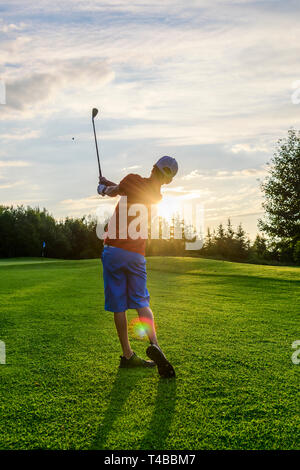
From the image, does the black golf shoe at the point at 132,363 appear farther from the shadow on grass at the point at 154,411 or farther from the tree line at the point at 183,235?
the tree line at the point at 183,235

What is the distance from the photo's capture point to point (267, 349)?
5910 millimetres

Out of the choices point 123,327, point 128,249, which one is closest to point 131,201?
point 128,249

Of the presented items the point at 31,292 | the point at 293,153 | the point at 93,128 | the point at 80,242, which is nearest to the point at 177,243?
the point at 80,242

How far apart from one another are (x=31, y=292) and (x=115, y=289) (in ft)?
29.2

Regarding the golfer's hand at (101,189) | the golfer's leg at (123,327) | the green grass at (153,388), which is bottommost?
the green grass at (153,388)

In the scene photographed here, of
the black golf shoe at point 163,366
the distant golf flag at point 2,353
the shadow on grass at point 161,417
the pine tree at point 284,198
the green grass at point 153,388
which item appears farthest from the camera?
the pine tree at point 284,198

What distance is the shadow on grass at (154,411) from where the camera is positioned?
10.6 feet

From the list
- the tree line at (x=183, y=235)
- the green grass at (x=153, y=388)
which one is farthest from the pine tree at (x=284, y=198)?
the green grass at (x=153, y=388)

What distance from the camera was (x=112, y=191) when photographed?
16.1 ft

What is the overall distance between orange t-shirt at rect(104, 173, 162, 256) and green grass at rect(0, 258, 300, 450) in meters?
1.55

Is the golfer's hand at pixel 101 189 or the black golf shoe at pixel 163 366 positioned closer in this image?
the black golf shoe at pixel 163 366

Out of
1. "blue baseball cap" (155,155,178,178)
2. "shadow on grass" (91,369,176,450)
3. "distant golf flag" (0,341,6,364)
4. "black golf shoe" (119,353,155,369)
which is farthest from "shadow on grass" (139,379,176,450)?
"blue baseball cap" (155,155,178,178)

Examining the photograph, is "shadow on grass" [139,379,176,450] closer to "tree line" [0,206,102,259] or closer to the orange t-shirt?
the orange t-shirt

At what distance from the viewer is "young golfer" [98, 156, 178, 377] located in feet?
16.1
